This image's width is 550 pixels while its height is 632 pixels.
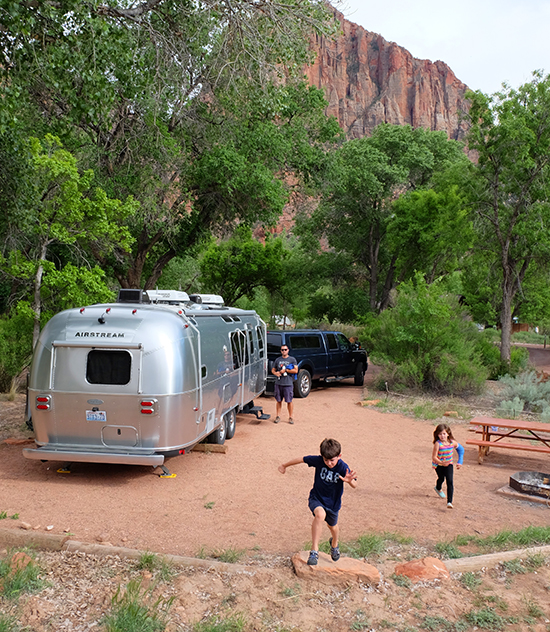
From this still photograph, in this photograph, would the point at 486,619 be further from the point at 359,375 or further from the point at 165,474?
the point at 359,375

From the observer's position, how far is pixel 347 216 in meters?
34.8

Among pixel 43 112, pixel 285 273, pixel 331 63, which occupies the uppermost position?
pixel 331 63

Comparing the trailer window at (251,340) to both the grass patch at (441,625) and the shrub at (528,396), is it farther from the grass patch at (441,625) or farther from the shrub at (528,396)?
the grass patch at (441,625)

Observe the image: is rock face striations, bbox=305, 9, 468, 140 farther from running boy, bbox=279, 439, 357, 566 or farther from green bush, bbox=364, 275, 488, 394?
running boy, bbox=279, 439, 357, 566

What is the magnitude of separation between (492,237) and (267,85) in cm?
1604

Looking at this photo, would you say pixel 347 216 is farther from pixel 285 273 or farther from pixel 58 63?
pixel 58 63

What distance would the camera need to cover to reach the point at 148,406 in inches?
300

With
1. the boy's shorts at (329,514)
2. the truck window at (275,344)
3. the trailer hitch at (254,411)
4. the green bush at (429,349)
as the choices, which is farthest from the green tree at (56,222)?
the boy's shorts at (329,514)

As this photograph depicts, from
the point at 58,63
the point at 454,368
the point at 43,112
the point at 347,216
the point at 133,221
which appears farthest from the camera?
the point at 347,216

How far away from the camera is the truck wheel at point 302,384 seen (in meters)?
16.1

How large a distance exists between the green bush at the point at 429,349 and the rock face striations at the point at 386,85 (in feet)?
486

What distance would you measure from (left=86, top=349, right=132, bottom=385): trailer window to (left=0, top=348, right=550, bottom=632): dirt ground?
1440mm

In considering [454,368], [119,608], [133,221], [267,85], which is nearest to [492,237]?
[454,368]

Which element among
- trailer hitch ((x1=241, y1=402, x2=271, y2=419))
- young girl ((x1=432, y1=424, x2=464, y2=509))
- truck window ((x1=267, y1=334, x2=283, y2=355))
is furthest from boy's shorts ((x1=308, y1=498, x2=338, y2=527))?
truck window ((x1=267, y1=334, x2=283, y2=355))
